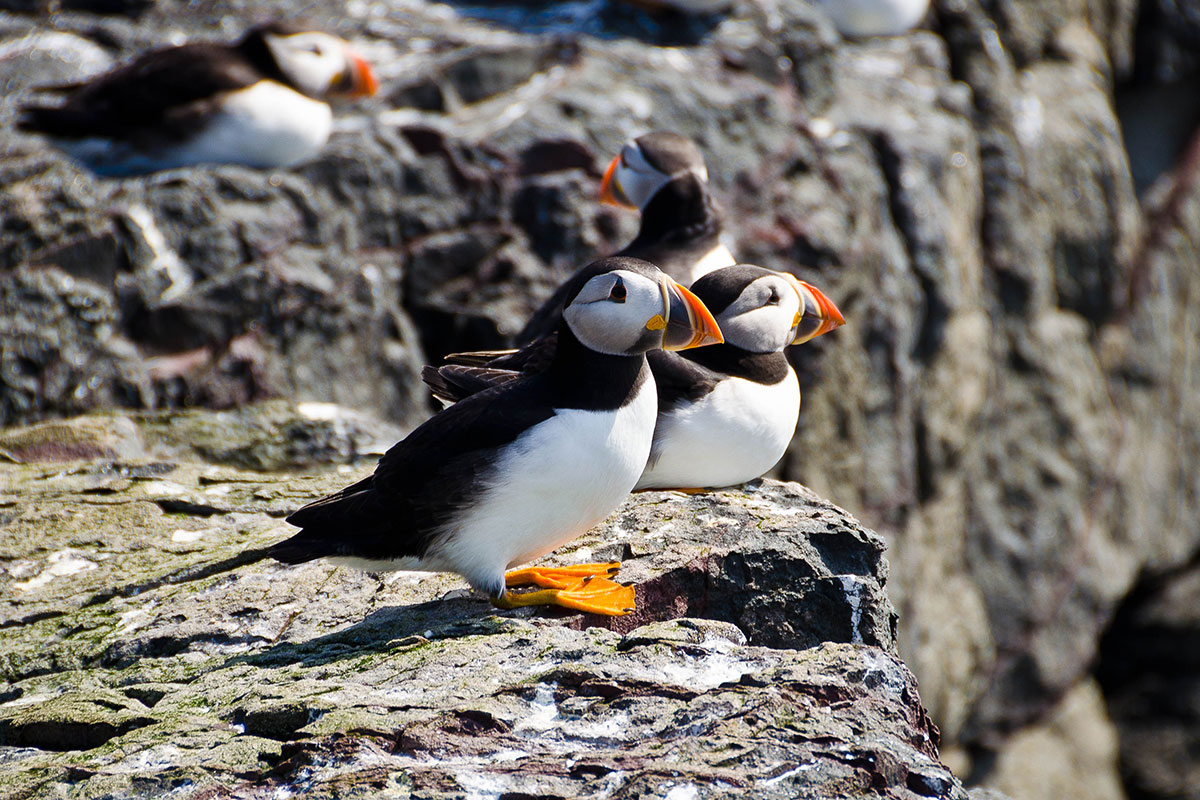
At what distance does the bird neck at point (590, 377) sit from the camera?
3.51 meters

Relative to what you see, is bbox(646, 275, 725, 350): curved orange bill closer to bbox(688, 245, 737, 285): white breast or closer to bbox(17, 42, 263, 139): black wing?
bbox(688, 245, 737, 285): white breast

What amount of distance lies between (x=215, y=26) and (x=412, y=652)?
622cm

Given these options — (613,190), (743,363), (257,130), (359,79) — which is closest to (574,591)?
(743,363)

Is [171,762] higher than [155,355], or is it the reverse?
[171,762]

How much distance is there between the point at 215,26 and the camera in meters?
8.31

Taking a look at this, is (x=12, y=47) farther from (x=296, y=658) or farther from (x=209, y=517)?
(x=296, y=658)

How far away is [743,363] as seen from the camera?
4535 millimetres

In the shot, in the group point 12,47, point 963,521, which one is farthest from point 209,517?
point 963,521

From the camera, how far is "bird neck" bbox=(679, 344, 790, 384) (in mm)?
4535

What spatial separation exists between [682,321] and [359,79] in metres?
4.58

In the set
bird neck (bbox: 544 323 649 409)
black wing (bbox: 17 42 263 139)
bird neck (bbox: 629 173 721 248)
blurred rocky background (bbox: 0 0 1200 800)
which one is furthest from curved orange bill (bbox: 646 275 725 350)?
black wing (bbox: 17 42 263 139)

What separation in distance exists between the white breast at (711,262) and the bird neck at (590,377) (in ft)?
7.54

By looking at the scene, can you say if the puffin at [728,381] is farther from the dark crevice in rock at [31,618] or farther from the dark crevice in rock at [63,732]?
the dark crevice in rock at [63,732]

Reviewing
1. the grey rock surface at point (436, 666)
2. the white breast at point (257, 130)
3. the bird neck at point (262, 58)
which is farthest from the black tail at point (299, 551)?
the bird neck at point (262, 58)
